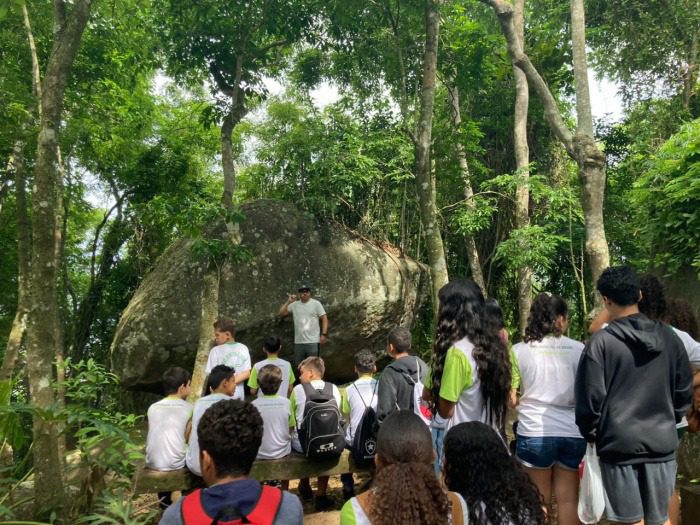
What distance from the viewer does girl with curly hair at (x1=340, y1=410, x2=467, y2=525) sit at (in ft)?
5.94

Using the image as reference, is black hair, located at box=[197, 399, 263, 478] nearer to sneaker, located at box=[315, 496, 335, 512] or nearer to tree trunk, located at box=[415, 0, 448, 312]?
sneaker, located at box=[315, 496, 335, 512]

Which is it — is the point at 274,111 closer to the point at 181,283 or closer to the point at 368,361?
the point at 181,283

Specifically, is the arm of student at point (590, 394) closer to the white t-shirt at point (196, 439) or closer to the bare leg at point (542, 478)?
the bare leg at point (542, 478)

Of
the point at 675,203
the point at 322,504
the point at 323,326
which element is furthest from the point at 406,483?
the point at 675,203

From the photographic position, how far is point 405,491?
1835 millimetres

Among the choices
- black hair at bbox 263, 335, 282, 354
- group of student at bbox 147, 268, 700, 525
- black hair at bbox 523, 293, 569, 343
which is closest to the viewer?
group of student at bbox 147, 268, 700, 525

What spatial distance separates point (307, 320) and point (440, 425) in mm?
4388

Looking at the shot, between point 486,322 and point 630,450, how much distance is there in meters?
0.97

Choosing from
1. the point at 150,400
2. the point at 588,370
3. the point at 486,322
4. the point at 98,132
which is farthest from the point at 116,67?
the point at 588,370

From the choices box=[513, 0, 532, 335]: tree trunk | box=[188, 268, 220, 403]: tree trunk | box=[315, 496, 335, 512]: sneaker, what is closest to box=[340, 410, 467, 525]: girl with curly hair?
box=[315, 496, 335, 512]: sneaker

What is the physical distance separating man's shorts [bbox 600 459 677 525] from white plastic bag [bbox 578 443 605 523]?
88mm

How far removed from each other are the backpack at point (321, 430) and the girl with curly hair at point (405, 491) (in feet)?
7.99

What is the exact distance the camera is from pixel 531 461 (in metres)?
3.20

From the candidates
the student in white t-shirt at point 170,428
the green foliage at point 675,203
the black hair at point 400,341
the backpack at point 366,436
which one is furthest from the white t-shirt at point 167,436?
the green foliage at point 675,203
